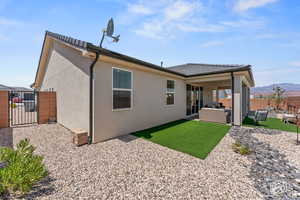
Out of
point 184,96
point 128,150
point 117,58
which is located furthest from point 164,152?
point 184,96

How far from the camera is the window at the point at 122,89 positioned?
5.75 metres

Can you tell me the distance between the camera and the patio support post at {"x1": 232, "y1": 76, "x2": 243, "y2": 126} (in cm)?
808

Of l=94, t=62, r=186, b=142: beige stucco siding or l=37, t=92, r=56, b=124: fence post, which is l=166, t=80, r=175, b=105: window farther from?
l=37, t=92, r=56, b=124: fence post

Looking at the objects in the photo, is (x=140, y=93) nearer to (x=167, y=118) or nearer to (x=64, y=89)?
(x=167, y=118)

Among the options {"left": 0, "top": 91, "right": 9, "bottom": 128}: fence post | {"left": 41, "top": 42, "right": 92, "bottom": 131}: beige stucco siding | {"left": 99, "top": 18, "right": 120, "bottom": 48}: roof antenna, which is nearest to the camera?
{"left": 41, "top": 42, "right": 92, "bottom": 131}: beige stucco siding

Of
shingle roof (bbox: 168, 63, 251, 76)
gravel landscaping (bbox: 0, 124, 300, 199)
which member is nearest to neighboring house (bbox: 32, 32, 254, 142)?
shingle roof (bbox: 168, 63, 251, 76)

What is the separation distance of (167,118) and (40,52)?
34.0ft

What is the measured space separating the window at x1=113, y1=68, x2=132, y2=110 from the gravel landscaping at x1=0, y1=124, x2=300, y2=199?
5.20ft

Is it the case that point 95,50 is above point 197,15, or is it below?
below

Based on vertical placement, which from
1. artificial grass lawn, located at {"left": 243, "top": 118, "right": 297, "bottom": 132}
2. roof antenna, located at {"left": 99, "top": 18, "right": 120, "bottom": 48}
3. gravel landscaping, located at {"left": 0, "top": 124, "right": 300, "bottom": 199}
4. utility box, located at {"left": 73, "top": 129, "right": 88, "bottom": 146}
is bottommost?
gravel landscaping, located at {"left": 0, "top": 124, "right": 300, "bottom": 199}

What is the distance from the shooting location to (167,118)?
350 inches

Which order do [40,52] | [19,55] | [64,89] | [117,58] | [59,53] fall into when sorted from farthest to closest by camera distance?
1. [40,52]
2. [19,55]
3. [59,53]
4. [64,89]
5. [117,58]

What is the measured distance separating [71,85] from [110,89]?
A: 225 centimetres

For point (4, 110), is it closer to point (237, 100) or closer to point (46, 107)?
point (46, 107)
